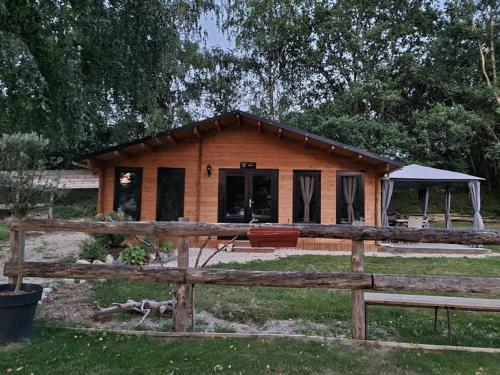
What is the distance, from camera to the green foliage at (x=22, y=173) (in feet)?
11.0

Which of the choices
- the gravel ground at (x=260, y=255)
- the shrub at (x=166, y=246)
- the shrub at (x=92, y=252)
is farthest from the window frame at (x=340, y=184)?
the shrub at (x=92, y=252)

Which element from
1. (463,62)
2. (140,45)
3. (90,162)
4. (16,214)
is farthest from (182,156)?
(463,62)

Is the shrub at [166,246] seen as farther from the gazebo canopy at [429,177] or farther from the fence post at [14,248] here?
the gazebo canopy at [429,177]

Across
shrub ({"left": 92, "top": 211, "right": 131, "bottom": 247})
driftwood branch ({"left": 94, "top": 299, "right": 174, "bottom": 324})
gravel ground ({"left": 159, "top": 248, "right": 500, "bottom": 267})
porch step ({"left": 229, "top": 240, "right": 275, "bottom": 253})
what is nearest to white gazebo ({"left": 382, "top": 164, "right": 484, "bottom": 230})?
gravel ground ({"left": 159, "top": 248, "right": 500, "bottom": 267})

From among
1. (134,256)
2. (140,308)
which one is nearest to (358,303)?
(140,308)

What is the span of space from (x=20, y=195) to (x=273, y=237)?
2434 mm

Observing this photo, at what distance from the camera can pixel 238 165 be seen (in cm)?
992

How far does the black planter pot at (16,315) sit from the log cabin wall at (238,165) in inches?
261

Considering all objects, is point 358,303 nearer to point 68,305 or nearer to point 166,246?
point 68,305

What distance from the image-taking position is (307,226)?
3.58m

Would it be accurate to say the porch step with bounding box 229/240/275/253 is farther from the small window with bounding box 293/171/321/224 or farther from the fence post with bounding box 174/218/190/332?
the fence post with bounding box 174/218/190/332

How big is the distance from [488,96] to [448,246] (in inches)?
407

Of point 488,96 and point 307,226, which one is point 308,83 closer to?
point 488,96

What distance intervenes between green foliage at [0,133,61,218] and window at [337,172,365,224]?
25.4ft
